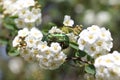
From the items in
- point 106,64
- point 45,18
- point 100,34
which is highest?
point 45,18

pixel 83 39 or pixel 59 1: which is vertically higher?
pixel 59 1

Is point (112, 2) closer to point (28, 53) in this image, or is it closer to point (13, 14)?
point (13, 14)

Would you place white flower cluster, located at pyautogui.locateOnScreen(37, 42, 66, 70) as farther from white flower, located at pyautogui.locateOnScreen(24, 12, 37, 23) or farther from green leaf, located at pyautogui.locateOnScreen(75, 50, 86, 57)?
white flower, located at pyautogui.locateOnScreen(24, 12, 37, 23)

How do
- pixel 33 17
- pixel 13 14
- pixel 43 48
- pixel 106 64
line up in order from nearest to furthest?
1. pixel 106 64
2. pixel 43 48
3. pixel 33 17
4. pixel 13 14

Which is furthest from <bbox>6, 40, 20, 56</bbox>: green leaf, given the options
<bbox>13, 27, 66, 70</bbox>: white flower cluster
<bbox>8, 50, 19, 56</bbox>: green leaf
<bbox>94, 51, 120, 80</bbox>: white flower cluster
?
<bbox>94, 51, 120, 80</bbox>: white flower cluster

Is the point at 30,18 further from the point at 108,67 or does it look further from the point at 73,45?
the point at 108,67

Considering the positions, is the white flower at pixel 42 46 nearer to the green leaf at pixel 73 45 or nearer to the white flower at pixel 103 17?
the green leaf at pixel 73 45

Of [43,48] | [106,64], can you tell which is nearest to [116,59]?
[106,64]
